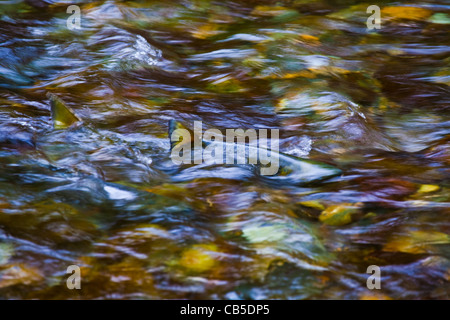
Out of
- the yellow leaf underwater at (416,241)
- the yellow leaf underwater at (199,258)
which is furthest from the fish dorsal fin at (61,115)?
the yellow leaf underwater at (416,241)

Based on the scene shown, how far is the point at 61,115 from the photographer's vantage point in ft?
12.7

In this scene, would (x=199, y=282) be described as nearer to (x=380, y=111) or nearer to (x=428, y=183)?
(x=428, y=183)

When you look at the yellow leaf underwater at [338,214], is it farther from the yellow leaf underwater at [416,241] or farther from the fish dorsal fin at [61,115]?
the fish dorsal fin at [61,115]

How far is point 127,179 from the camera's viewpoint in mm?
3236

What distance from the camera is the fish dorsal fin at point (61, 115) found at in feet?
12.5

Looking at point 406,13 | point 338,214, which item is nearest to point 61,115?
point 338,214

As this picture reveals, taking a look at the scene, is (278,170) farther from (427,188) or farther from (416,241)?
(416,241)

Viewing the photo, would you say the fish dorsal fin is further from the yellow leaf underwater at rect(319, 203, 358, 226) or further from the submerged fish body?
the yellow leaf underwater at rect(319, 203, 358, 226)

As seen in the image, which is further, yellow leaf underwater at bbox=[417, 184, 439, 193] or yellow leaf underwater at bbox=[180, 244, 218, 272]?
yellow leaf underwater at bbox=[417, 184, 439, 193]

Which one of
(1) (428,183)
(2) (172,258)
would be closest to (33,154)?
(2) (172,258)

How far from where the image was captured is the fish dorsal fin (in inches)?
150

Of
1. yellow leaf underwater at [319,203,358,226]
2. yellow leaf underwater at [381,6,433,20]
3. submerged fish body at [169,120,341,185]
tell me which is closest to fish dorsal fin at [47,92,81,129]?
submerged fish body at [169,120,341,185]
